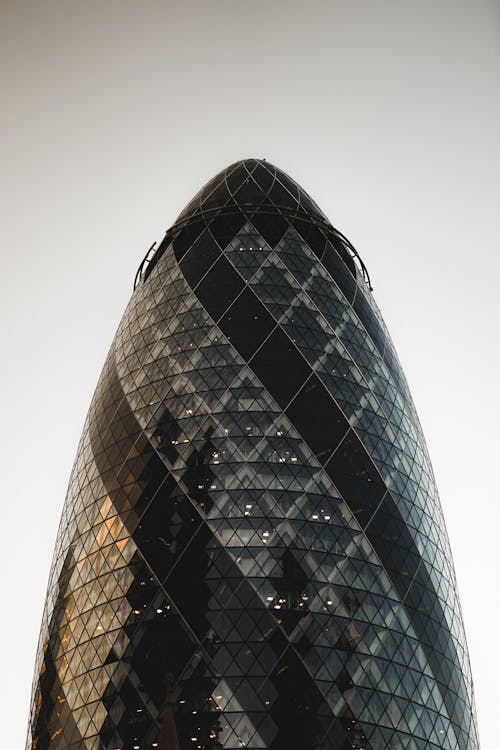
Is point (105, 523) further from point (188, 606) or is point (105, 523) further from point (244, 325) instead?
point (244, 325)

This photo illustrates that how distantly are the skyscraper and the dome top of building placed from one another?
452 centimetres

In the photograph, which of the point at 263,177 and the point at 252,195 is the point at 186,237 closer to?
the point at 252,195

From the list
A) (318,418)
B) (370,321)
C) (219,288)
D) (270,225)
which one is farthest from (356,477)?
(270,225)

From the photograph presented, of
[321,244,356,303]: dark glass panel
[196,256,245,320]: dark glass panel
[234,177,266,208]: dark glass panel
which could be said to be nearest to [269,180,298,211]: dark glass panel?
[234,177,266,208]: dark glass panel

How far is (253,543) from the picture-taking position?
140 feet

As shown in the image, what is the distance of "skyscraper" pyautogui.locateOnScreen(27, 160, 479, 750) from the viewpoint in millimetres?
39969

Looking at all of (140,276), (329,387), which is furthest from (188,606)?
(140,276)

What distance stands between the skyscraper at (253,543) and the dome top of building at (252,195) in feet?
14.8

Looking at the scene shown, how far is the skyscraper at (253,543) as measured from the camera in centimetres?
3997

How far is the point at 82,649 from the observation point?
43.6 m

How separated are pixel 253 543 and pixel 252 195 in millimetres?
24587

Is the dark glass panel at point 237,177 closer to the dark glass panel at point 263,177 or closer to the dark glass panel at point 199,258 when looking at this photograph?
the dark glass panel at point 263,177

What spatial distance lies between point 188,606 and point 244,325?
49.1ft

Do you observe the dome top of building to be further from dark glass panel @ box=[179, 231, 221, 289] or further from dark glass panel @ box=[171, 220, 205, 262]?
dark glass panel @ box=[179, 231, 221, 289]
